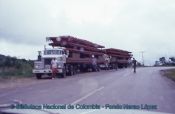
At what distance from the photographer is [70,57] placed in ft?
143

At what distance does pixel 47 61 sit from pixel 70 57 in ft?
13.6

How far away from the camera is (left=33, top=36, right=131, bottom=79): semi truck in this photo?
39.8 metres

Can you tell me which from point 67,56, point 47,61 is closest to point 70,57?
point 67,56

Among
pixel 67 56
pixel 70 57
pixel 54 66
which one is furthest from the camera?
pixel 70 57

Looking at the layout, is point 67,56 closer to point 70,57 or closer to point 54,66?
point 70,57

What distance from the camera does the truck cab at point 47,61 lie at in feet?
129

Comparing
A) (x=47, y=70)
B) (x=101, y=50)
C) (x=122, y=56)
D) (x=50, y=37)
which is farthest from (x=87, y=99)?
(x=122, y=56)

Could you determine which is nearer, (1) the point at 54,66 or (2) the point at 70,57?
(1) the point at 54,66

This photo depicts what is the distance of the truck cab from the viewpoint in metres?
39.4

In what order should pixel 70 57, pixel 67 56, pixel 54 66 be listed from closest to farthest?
1. pixel 54 66
2. pixel 67 56
3. pixel 70 57

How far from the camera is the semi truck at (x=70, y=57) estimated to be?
131 ft

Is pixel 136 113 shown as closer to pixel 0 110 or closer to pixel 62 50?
pixel 0 110

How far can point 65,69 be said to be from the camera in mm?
41312

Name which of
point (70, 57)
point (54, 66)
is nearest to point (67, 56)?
point (70, 57)
